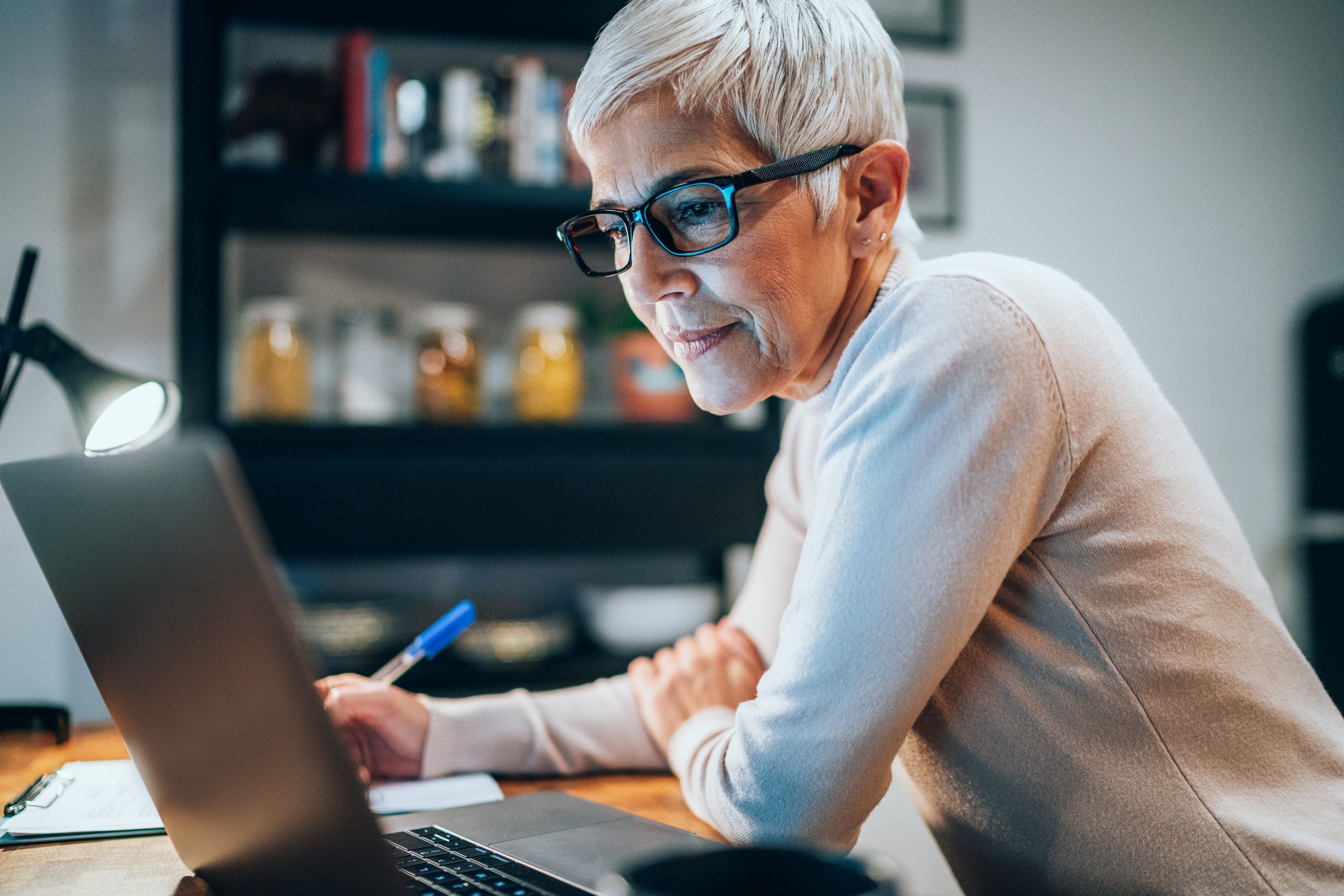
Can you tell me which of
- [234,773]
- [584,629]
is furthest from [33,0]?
[234,773]

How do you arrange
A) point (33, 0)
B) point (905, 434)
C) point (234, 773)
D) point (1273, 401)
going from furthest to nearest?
point (1273, 401) < point (33, 0) < point (905, 434) < point (234, 773)

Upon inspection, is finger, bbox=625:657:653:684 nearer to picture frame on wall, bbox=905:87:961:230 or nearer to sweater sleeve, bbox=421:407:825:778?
sweater sleeve, bbox=421:407:825:778

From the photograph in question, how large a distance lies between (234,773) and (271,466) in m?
1.47

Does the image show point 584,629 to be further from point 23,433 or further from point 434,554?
point 23,433

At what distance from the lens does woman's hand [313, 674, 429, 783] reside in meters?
0.90

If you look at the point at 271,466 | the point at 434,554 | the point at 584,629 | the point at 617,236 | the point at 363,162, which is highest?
the point at 363,162

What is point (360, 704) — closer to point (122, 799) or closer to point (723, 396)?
point (122, 799)

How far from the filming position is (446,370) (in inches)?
78.2

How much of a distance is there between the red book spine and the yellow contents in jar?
363 millimetres

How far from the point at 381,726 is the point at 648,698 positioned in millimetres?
260

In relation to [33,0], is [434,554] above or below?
below

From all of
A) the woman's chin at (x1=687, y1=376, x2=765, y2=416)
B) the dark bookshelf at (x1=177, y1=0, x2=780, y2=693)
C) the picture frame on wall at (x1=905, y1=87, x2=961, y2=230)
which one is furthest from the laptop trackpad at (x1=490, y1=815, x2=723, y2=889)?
the picture frame on wall at (x1=905, y1=87, x2=961, y2=230)

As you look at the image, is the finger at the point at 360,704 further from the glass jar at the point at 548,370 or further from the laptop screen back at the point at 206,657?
the glass jar at the point at 548,370

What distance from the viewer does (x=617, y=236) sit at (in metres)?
0.89
